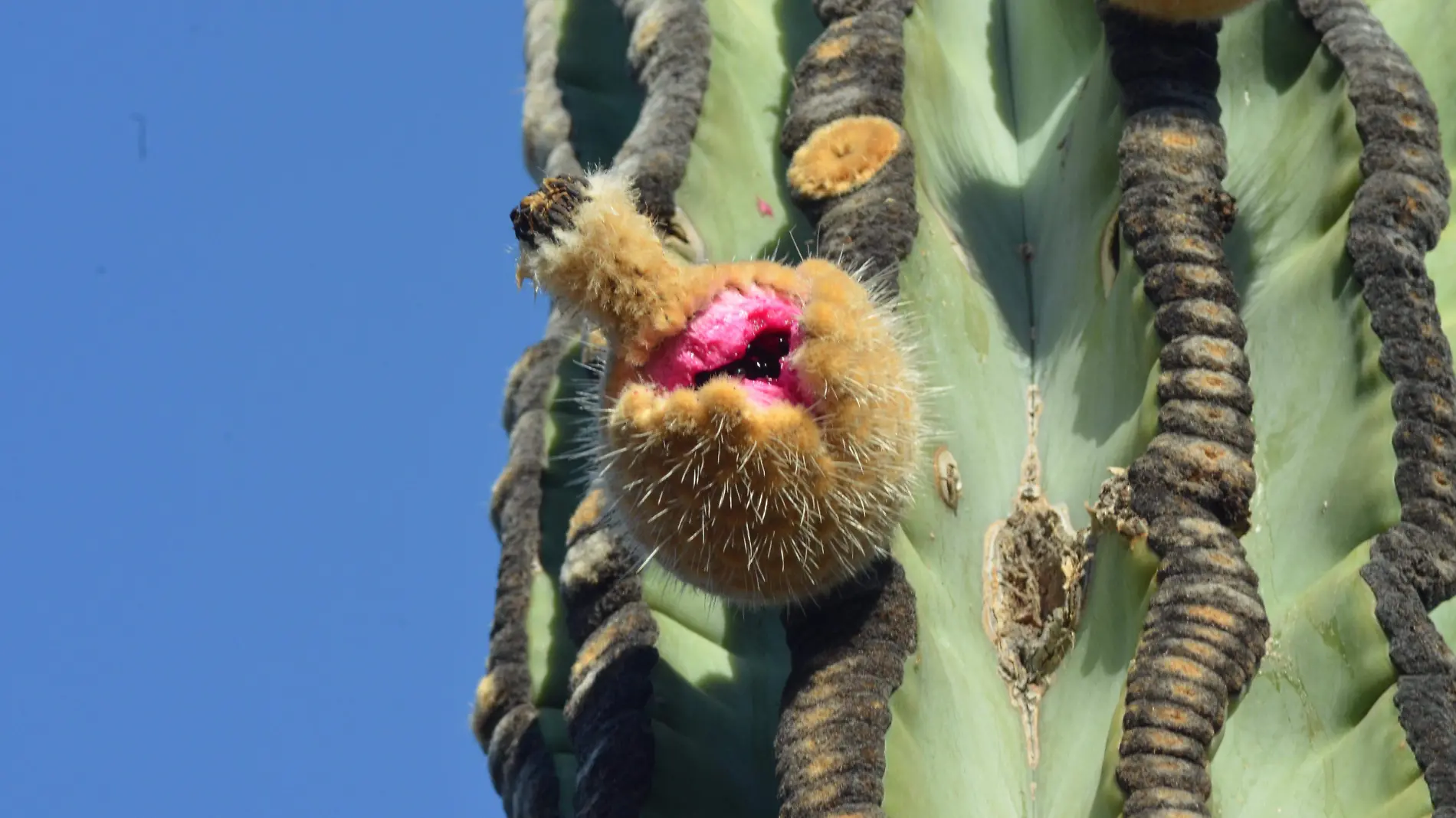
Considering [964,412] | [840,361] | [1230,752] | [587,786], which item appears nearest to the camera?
[840,361]

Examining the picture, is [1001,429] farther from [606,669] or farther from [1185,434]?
[606,669]

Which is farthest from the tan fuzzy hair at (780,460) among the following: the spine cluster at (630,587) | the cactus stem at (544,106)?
the cactus stem at (544,106)

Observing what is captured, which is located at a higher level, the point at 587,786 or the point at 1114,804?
the point at 587,786

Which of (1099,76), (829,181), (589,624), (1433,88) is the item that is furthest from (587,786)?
(1433,88)

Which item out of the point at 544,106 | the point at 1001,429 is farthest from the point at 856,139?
the point at 544,106

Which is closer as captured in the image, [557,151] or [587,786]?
[587,786]

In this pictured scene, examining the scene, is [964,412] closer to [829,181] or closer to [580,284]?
[829,181]

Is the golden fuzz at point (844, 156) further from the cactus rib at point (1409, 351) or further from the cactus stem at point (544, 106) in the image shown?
the cactus stem at point (544, 106)
